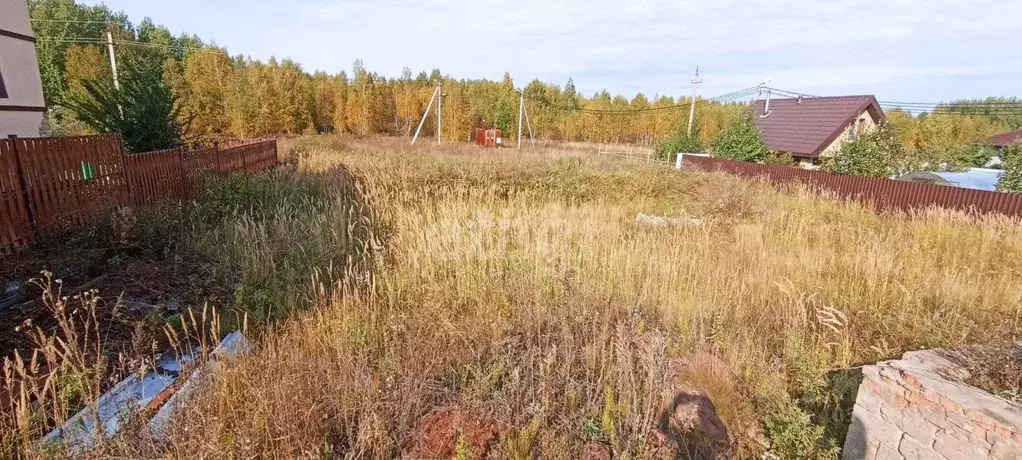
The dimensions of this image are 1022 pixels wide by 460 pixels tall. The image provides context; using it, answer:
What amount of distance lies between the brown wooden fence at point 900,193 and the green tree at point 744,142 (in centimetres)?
373

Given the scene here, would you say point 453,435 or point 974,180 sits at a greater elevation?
point 974,180

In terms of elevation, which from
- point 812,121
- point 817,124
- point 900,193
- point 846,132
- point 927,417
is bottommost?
point 927,417

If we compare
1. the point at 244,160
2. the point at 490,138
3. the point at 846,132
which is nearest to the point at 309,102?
the point at 490,138

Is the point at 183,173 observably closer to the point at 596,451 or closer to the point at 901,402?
the point at 596,451

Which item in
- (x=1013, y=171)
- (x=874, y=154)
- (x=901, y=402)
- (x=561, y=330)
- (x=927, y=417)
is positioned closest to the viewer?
(x=927, y=417)

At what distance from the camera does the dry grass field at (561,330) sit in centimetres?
212

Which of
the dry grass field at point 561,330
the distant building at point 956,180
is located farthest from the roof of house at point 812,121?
the dry grass field at point 561,330

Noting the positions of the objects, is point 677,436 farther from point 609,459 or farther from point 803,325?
point 803,325

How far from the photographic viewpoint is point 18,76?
302 inches

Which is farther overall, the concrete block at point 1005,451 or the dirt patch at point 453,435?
the dirt patch at point 453,435

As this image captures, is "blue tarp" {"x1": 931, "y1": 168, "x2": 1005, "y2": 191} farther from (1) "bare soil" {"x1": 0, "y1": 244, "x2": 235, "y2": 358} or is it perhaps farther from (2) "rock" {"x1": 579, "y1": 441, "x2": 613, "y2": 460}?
(1) "bare soil" {"x1": 0, "y1": 244, "x2": 235, "y2": 358}

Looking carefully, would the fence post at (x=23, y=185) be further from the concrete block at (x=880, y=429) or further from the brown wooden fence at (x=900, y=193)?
the brown wooden fence at (x=900, y=193)

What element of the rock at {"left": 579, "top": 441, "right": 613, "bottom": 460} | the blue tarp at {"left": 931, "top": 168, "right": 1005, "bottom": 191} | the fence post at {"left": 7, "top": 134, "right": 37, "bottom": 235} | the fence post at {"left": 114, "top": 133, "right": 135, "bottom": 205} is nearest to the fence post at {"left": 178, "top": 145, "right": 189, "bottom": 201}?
the fence post at {"left": 114, "top": 133, "right": 135, "bottom": 205}

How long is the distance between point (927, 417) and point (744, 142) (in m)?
18.4
